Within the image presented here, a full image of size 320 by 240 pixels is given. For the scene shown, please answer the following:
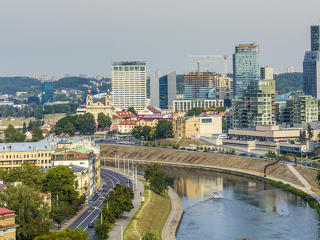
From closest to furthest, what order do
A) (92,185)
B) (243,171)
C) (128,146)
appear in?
(92,185) < (243,171) < (128,146)

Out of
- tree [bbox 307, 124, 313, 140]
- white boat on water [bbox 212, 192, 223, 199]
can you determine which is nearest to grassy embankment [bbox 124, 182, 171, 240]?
white boat on water [bbox 212, 192, 223, 199]

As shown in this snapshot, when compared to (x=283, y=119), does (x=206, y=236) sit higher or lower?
lower

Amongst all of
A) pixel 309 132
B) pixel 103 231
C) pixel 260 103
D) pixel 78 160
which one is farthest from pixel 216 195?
pixel 260 103

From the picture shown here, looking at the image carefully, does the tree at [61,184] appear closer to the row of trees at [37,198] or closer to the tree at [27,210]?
the row of trees at [37,198]

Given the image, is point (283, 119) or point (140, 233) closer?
point (140, 233)

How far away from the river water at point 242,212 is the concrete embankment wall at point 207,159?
19.0 feet

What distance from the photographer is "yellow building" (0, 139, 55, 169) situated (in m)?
125

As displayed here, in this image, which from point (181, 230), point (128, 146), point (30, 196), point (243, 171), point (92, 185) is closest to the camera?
point (30, 196)

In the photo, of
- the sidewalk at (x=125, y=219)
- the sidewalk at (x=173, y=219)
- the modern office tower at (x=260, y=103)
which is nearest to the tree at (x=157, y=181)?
the sidewalk at (x=173, y=219)

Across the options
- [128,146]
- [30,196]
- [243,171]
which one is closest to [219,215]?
[30,196]

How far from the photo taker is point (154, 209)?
307 ft

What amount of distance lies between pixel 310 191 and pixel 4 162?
174ft

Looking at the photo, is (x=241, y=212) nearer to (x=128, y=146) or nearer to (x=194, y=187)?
(x=194, y=187)

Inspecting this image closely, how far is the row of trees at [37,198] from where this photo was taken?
6664 centimetres
